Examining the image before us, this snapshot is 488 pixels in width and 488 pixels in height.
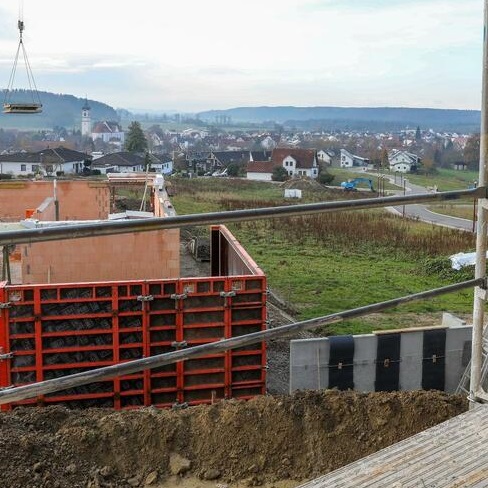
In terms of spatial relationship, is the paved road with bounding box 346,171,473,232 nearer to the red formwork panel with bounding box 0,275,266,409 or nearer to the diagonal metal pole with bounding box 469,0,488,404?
the red formwork panel with bounding box 0,275,266,409

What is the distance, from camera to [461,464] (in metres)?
2.72

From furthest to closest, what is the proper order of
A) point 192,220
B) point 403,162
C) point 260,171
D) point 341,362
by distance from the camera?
point 403,162 < point 260,171 < point 341,362 < point 192,220

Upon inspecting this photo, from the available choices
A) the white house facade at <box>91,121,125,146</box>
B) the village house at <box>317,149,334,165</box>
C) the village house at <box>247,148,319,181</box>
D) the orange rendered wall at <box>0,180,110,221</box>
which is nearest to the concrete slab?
the orange rendered wall at <box>0,180,110,221</box>

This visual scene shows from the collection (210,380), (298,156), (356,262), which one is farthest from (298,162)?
(210,380)

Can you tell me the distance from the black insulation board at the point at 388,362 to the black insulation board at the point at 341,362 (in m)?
0.42

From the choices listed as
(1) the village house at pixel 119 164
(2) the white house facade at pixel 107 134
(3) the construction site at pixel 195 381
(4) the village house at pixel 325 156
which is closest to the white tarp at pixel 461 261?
(3) the construction site at pixel 195 381

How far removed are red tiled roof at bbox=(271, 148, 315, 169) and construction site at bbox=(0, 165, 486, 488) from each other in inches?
2671

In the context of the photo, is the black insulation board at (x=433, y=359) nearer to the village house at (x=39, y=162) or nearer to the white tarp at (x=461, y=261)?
the white tarp at (x=461, y=261)

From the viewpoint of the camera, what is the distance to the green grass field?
15531 mm

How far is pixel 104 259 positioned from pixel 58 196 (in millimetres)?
9259

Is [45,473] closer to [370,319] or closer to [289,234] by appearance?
[370,319]

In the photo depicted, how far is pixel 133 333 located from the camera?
8.48 m

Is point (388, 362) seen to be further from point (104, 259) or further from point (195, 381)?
point (104, 259)

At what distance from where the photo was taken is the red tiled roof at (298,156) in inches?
3129
